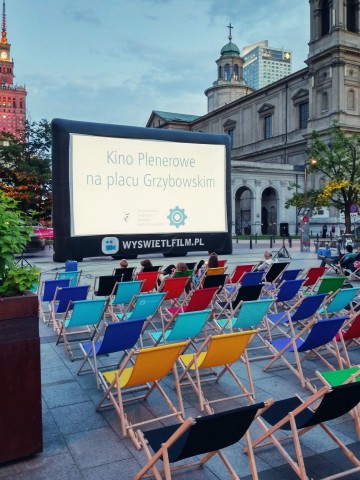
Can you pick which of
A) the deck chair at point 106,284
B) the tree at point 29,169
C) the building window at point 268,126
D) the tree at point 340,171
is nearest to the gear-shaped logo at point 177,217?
the deck chair at point 106,284

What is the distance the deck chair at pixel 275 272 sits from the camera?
10484mm

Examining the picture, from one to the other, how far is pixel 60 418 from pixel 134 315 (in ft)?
7.74

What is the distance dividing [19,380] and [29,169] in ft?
114

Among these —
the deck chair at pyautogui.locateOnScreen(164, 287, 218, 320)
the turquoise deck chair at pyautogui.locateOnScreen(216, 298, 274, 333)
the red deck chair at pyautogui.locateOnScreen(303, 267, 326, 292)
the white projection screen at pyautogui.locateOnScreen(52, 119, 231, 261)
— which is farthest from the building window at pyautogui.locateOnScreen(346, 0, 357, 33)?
the turquoise deck chair at pyautogui.locateOnScreen(216, 298, 274, 333)

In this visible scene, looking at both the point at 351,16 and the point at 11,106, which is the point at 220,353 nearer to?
the point at 351,16

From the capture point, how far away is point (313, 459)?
3682 mm

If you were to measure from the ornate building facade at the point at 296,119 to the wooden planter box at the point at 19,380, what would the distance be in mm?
41260

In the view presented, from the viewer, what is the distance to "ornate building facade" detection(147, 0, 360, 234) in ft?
167

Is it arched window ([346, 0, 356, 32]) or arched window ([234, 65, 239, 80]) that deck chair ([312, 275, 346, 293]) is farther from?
arched window ([234, 65, 239, 80])

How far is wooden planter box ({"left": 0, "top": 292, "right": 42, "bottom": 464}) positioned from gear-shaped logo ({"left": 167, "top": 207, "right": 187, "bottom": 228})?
15.0 m

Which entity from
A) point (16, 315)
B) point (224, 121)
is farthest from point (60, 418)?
point (224, 121)

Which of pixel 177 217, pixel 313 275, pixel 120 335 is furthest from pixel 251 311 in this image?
pixel 177 217

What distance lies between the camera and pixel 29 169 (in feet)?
117

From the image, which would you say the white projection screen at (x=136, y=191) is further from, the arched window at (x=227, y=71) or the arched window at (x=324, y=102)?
the arched window at (x=227, y=71)
